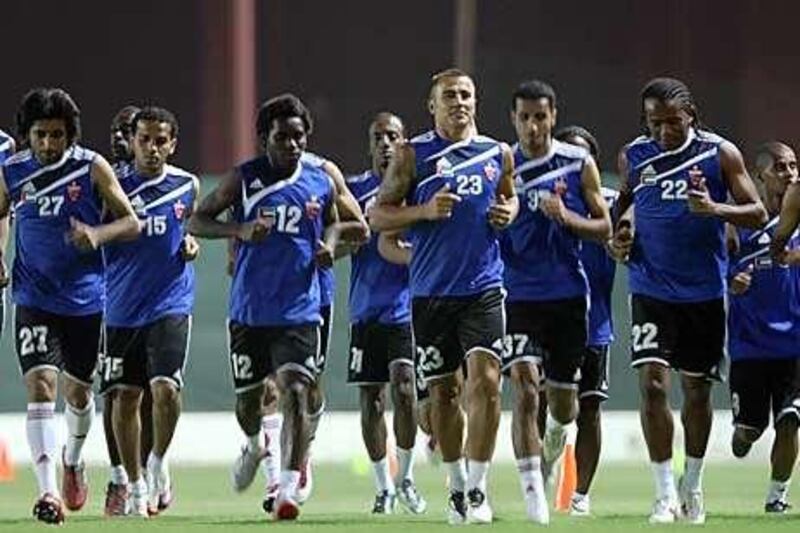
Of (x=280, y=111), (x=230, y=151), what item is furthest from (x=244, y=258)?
(x=230, y=151)

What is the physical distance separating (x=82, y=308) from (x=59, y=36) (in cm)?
880

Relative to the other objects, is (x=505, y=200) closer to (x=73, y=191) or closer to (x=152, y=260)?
(x=73, y=191)

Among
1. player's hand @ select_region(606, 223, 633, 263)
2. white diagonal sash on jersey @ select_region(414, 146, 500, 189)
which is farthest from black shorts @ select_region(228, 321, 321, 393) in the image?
player's hand @ select_region(606, 223, 633, 263)

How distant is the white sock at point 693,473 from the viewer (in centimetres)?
1934

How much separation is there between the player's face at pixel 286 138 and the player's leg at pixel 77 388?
60.7 inches

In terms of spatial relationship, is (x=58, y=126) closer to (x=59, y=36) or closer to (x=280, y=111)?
(x=280, y=111)

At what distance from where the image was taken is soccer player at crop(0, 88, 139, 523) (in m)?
19.5

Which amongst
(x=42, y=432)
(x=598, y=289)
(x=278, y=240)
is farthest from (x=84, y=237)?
(x=598, y=289)

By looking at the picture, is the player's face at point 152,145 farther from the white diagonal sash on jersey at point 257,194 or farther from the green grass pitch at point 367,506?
the green grass pitch at point 367,506

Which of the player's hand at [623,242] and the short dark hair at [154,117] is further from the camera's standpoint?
the short dark hair at [154,117]

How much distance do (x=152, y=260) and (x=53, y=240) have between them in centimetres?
133

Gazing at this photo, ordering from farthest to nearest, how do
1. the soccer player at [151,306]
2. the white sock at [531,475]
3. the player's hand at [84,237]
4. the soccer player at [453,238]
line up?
the soccer player at [151,306] → the player's hand at [84,237] → the soccer player at [453,238] → the white sock at [531,475]

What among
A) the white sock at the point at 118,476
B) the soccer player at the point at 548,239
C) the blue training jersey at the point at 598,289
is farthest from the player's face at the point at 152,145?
the blue training jersey at the point at 598,289

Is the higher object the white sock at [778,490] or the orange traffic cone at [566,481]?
the white sock at [778,490]
